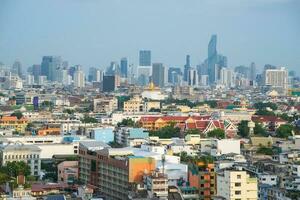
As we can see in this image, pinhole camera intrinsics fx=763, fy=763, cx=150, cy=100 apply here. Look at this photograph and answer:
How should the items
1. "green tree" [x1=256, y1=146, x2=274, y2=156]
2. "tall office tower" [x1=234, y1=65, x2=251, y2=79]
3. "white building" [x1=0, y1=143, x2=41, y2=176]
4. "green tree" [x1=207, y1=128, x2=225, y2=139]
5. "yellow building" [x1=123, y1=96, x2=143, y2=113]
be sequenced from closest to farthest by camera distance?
"white building" [x1=0, y1=143, x2=41, y2=176], "green tree" [x1=256, y1=146, x2=274, y2=156], "green tree" [x1=207, y1=128, x2=225, y2=139], "yellow building" [x1=123, y1=96, x2=143, y2=113], "tall office tower" [x1=234, y1=65, x2=251, y2=79]

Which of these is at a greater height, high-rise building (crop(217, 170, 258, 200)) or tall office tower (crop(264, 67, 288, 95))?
tall office tower (crop(264, 67, 288, 95))

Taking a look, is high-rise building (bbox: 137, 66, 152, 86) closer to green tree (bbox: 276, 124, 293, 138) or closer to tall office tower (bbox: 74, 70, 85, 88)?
tall office tower (bbox: 74, 70, 85, 88)

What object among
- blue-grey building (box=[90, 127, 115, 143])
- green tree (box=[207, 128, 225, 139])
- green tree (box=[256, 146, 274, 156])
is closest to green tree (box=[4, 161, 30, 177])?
blue-grey building (box=[90, 127, 115, 143])

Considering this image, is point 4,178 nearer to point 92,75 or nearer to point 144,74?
point 144,74

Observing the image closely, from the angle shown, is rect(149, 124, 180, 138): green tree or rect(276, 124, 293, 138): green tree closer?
rect(276, 124, 293, 138): green tree

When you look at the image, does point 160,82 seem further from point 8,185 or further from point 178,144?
point 8,185

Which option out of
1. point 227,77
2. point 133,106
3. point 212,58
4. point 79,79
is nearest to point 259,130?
point 133,106
